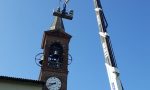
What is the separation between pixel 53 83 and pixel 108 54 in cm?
1293

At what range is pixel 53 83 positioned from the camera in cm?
3419

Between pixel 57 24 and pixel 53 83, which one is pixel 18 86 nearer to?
pixel 53 83

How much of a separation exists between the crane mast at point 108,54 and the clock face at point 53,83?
10523 millimetres

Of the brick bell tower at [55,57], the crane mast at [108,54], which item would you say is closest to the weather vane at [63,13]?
the brick bell tower at [55,57]

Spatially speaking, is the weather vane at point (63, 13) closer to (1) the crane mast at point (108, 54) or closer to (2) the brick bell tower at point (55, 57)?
(2) the brick bell tower at point (55, 57)

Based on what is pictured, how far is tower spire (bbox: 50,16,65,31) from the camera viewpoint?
39619 millimetres

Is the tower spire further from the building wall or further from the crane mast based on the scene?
the building wall

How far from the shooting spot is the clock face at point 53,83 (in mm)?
33531

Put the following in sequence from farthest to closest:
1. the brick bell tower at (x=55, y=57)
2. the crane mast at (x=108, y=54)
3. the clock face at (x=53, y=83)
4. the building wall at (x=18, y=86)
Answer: the brick bell tower at (x=55, y=57)
the clock face at (x=53, y=83)
the building wall at (x=18, y=86)
the crane mast at (x=108, y=54)

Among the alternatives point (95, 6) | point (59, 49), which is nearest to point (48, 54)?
point (59, 49)

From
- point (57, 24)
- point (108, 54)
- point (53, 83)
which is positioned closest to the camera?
point (108, 54)

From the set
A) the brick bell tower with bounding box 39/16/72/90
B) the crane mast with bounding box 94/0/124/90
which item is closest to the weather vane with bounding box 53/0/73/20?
the brick bell tower with bounding box 39/16/72/90

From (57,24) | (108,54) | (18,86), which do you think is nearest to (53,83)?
(57,24)

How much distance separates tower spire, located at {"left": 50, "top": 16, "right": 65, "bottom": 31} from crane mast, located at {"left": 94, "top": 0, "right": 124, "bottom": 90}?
48.4 feet
